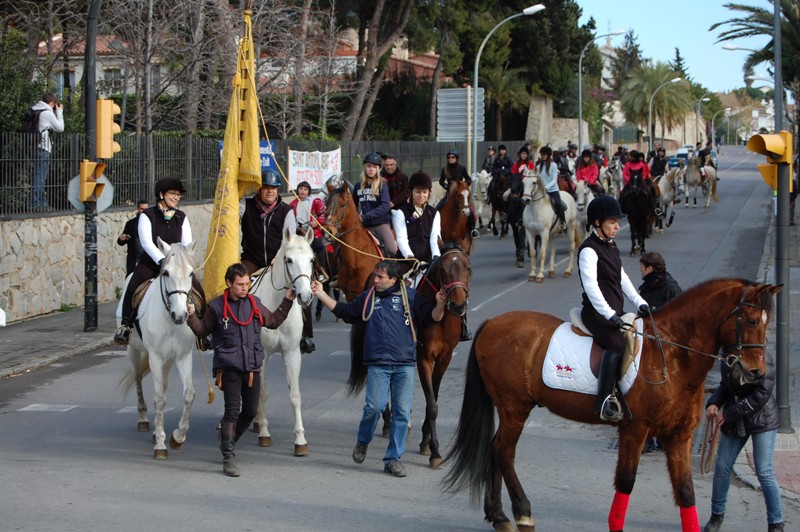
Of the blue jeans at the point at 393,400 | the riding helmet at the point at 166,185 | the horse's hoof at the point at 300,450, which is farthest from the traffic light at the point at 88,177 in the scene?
the blue jeans at the point at 393,400

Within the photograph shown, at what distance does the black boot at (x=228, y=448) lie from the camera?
351 inches

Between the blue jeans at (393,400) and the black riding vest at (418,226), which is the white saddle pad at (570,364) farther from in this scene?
the black riding vest at (418,226)

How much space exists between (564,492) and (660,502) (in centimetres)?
74

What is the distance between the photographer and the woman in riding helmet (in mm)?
13406

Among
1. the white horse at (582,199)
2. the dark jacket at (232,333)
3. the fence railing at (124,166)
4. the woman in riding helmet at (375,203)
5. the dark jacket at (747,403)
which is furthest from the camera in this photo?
the white horse at (582,199)

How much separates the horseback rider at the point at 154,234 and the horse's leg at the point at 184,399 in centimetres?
88

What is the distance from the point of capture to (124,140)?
2138 centimetres

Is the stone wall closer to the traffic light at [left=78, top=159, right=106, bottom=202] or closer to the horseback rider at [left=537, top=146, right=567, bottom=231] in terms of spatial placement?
the traffic light at [left=78, top=159, right=106, bottom=202]

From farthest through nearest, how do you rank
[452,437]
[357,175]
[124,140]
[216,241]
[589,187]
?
[357,175] < [589,187] < [124,140] < [216,241] < [452,437]

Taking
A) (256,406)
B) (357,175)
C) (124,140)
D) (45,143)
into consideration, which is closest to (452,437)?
(256,406)

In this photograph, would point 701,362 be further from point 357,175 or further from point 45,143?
point 357,175

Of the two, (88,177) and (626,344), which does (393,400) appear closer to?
(626,344)

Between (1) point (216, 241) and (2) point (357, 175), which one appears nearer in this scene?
(1) point (216, 241)

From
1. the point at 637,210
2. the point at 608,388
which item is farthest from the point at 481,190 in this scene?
the point at 608,388
